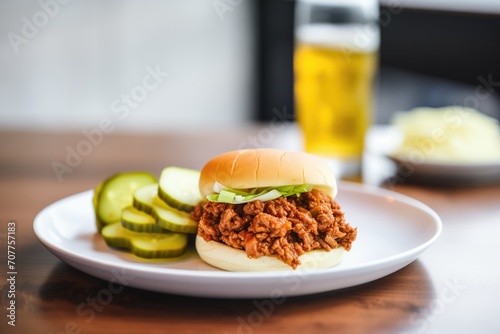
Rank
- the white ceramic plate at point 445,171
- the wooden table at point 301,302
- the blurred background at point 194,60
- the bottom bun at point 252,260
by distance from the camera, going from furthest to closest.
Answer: the blurred background at point 194,60, the white ceramic plate at point 445,171, the bottom bun at point 252,260, the wooden table at point 301,302

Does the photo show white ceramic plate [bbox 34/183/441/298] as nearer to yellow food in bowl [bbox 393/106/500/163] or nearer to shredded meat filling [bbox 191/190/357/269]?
shredded meat filling [bbox 191/190/357/269]

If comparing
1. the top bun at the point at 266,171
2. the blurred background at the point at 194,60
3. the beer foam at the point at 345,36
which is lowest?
the blurred background at the point at 194,60

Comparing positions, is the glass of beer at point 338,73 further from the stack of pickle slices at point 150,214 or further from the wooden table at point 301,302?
the stack of pickle slices at point 150,214

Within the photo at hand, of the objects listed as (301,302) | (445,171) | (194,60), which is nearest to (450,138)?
(445,171)

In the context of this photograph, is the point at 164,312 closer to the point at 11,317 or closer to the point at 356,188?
the point at 11,317

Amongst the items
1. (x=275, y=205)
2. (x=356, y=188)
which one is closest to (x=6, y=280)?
(x=275, y=205)

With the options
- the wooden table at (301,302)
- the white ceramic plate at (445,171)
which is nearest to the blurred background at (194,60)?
the white ceramic plate at (445,171)

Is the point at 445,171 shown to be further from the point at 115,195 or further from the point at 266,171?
Result: the point at 115,195
